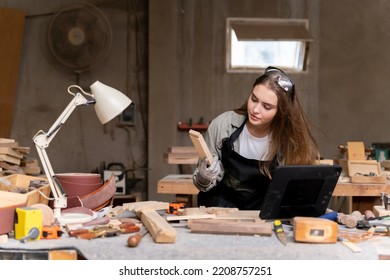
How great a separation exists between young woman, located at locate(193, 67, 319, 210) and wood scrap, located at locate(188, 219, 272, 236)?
61 cm

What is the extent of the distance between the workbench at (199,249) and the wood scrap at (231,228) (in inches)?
4.1

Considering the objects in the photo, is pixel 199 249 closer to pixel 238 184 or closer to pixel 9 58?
pixel 238 184

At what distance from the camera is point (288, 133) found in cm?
320

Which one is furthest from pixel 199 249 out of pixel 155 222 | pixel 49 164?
pixel 49 164

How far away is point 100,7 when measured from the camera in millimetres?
7336

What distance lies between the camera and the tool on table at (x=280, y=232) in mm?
2229

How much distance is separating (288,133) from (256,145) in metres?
0.22

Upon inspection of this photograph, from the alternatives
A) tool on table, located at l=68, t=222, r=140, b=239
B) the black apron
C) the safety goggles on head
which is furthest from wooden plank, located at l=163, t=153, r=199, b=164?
tool on table, located at l=68, t=222, r=140, b=239

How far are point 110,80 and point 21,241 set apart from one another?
534 centimetres

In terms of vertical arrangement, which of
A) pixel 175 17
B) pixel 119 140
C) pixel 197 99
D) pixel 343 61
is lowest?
pixel 119 140

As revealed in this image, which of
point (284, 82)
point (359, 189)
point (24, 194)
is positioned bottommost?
point (359, 189)
